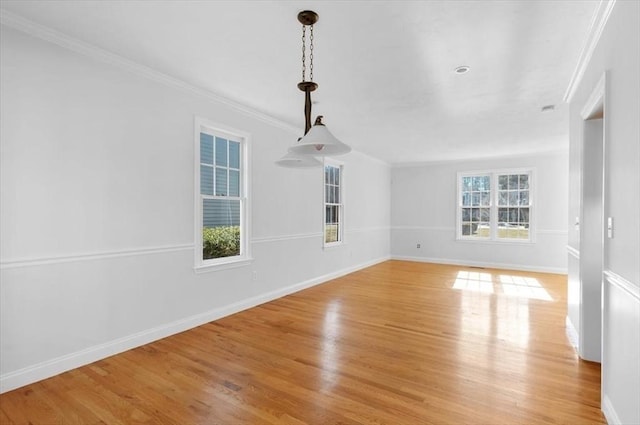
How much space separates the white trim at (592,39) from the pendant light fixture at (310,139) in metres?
1.93

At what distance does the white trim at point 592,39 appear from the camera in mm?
2148

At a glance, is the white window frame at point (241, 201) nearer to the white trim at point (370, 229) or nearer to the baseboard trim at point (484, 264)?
the white trim at point (370, 229)

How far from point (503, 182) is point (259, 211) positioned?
635cm

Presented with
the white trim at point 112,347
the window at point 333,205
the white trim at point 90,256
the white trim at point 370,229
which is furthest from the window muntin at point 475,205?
the white trim at point 90,256

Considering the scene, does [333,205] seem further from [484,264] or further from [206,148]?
[484,264]

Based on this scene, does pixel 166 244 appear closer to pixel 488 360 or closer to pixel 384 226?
pixel 488 360

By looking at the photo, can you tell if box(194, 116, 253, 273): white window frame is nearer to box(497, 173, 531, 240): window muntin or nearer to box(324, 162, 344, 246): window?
box(324, 162, 344, 246): window

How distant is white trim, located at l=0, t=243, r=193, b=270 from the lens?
2.48 metres

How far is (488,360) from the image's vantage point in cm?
292

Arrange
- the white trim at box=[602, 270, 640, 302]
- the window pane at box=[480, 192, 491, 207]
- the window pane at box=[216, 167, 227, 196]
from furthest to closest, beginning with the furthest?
the window pane at box=[480, 192, 491, 207] < the window pane at box=[216, 167, 227, 196] < the white trim at box=[602, 270, 640, 302]

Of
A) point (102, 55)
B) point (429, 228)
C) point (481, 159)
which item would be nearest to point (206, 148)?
point (102, 55)

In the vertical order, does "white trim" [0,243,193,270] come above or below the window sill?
above

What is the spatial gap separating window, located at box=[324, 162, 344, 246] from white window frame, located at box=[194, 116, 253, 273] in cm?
211

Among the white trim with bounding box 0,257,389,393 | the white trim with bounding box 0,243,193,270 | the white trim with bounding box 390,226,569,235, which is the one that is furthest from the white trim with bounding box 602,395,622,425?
the white trim with bounding box 390,226,569,235
